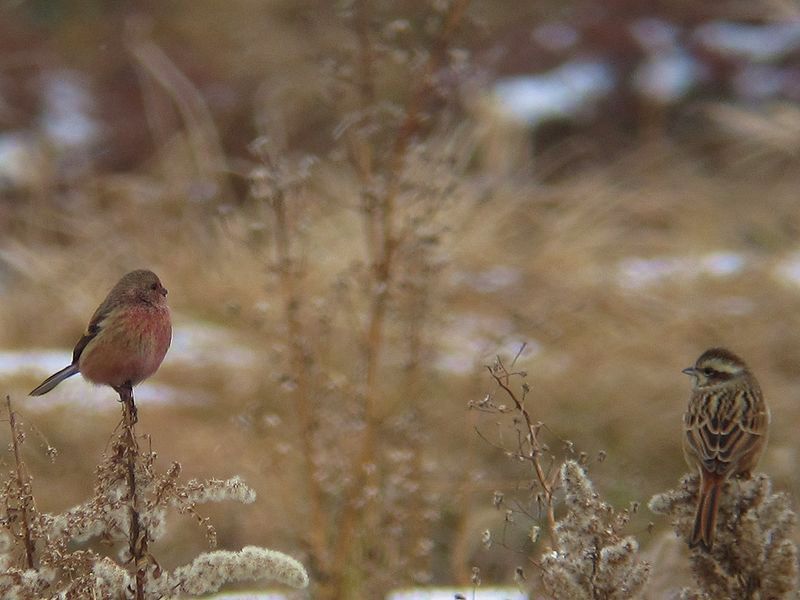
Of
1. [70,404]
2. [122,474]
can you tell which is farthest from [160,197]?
[122,474]

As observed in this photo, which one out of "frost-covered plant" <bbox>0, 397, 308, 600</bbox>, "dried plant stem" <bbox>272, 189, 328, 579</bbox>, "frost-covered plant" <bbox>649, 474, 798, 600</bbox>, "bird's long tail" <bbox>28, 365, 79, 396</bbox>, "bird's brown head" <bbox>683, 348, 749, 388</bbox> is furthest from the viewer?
"dried plant stem" <bbox>272, 189, 328, 579</bbox>

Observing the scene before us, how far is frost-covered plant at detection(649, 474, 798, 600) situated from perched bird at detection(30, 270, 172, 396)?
3.04ft

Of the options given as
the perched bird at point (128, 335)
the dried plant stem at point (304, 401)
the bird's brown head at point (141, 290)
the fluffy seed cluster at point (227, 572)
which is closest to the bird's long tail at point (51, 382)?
the perched bird at point (128, 335)

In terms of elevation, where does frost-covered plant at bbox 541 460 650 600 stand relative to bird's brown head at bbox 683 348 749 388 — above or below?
below

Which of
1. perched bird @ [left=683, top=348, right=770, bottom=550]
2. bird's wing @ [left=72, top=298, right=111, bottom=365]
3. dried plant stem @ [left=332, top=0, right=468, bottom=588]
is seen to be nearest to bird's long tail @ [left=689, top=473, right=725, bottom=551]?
perched bird @ [left=683, top=348, right=770, bottom=550]

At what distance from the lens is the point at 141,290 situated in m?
2.04

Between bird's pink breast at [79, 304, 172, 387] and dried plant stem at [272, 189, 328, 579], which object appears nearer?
bird's pink breast at [79, 304, 172, 387]

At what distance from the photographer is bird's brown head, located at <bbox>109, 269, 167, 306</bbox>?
6.66ft

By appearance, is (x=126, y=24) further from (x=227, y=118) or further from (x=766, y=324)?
(x=766, y=324)

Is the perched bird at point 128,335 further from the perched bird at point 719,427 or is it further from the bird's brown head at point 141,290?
the perched bird at point 719,427

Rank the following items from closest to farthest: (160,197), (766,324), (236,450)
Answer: (236,450) → (766,324) → (160,197)

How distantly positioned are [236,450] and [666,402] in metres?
2.14

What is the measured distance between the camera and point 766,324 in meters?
6.23

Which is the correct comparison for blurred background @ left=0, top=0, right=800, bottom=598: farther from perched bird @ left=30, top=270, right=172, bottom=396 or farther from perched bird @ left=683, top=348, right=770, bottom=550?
perched bird @ left=30, top=270, right=172, bottom=396
